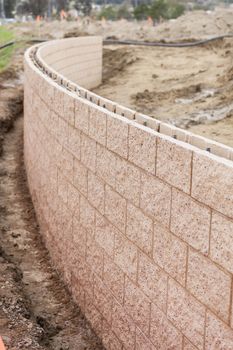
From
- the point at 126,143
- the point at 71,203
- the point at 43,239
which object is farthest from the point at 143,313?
the point at 43,239

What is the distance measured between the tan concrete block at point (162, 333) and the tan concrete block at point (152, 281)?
0.09 m

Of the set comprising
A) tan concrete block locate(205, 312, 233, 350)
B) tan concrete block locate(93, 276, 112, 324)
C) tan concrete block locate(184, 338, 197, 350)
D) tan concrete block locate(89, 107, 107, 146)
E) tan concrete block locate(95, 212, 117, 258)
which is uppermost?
tan concrete block locate(89, 107, 107, 146)

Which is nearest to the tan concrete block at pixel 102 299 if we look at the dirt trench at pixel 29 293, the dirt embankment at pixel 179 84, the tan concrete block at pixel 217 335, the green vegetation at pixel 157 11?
the dirt trench at pixel 29 293

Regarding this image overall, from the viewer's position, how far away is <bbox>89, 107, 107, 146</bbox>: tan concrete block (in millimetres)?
6328

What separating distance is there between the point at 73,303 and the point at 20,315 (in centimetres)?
110

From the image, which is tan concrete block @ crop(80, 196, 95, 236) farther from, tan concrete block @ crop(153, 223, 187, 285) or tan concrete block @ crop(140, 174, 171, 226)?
tan concrete block @ crop(153, 223, 187, 285)

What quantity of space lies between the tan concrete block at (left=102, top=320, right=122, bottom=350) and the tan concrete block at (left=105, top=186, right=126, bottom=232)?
1.08m

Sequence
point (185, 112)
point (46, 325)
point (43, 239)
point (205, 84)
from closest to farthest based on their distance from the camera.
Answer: point (46, 325) < point (43, 239) < point (185, 112) < point (205, 84)

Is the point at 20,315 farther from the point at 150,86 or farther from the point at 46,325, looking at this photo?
the point at 150,86

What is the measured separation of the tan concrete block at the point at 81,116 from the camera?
6.98 metres

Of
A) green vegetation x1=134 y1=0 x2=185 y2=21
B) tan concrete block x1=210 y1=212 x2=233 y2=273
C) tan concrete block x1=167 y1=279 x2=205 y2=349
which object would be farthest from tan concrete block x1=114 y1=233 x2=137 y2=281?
green vegetation x1=134 y1=0 x2=185 y2=21

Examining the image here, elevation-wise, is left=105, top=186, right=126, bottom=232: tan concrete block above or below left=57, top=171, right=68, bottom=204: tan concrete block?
above

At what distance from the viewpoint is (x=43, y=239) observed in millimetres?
9930

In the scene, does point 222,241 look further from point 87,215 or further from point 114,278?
point 87,215
